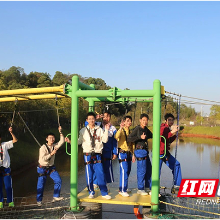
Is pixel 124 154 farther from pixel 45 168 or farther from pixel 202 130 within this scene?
pixel 202 130

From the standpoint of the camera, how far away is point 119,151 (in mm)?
6219

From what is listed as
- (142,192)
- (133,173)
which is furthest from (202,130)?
(142,192)

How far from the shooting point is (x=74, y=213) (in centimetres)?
543

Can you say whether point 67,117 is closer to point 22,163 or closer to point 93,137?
point 22,163

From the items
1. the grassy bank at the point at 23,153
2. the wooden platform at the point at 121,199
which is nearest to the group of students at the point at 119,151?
the wooden platform at the point at 121,199

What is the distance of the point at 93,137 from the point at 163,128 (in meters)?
1.88

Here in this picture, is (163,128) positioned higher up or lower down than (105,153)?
higher up

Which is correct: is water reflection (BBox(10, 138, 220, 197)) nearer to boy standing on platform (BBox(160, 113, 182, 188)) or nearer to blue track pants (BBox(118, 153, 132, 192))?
boy standing on platform (BBox(160, 113, 182, 188))

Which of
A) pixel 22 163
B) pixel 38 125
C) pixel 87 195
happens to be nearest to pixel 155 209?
pixel 87 195

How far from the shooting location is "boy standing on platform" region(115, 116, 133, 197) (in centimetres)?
591

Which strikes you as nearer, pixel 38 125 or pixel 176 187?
pixel 176 187

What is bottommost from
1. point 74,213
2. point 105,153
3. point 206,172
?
point 206,172

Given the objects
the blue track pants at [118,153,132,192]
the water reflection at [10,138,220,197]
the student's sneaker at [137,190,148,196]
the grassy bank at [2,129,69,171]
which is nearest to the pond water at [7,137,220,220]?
the water reflection at [10,138,220,197]

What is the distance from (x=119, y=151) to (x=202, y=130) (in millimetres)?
37830
